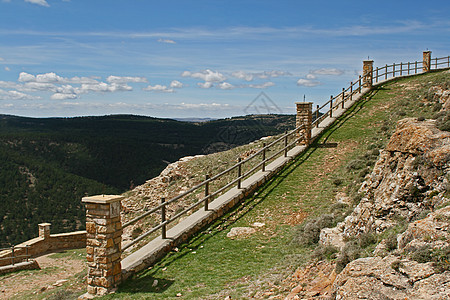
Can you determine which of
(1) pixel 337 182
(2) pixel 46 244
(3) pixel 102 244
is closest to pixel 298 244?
(1) pixel 337 182

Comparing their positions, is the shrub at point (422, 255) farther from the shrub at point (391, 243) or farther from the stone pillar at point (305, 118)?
the stone pillar at point (305, 118)

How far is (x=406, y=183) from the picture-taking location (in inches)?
206

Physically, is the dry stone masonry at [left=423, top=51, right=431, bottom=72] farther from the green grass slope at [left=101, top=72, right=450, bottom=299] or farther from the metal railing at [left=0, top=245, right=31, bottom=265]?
the metal railing at [left=0, top=245, right=31, bottom=265]

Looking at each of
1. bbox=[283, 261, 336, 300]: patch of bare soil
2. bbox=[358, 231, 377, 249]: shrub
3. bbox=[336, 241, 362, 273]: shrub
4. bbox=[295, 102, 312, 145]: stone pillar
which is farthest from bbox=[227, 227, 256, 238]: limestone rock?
bbox=[295, 102, 312, 145]: stone pillar

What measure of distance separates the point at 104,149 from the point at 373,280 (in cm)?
8768

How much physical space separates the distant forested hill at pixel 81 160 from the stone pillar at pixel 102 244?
112 ft

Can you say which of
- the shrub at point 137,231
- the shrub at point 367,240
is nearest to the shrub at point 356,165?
the shrub at point 367,240

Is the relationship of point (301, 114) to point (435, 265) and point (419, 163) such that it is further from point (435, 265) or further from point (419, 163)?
point (435, 265)

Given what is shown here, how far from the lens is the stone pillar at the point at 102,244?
6.80 metres

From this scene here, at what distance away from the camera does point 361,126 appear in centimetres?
1639

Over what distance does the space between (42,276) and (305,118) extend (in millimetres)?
15156

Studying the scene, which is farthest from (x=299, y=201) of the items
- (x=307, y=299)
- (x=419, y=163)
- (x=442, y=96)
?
(x=442, y=96)

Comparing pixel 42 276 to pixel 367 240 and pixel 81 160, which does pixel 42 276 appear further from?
pixel 81 160

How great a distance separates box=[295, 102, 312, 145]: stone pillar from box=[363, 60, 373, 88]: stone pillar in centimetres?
1060
